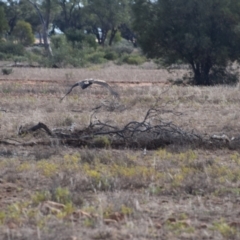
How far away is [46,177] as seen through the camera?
8.57 meters

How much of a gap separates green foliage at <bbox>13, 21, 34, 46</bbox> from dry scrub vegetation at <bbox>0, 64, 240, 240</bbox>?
2150 inches

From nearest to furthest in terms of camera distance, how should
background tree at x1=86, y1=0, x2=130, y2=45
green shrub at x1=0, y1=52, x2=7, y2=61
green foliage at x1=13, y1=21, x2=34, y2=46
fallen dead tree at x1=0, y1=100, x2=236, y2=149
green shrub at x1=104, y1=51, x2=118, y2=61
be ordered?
1. fallen dead tree at x1=0, y1=100, x2=236, y2=149
2. green shrub at x1=0, y1=52, x2=7, y2=61
3. green shrub at x1=104, y1=51, x2=118, y2=61
4. background tree at x1=86, y1=0, x2=130, y2=45
5. green foliage at x1=13, y1=21, x2=34, y2=46

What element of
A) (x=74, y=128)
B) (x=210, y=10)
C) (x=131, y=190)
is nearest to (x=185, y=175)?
(x=131, y=190)

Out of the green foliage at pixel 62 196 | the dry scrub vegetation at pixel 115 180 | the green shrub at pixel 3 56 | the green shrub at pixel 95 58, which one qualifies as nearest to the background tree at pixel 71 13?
the green shrub at pixel 3 56

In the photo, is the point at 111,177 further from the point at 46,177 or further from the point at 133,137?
the point at 133,137

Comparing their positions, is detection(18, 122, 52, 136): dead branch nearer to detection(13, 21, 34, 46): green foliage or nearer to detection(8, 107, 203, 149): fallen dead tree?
detection(8, 107, 203, 149): fallen dead tree

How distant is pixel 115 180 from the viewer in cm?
804

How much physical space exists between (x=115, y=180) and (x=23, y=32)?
62.9 m

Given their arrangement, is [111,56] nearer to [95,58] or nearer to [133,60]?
[133,60]

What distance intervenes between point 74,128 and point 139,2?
15416 mm

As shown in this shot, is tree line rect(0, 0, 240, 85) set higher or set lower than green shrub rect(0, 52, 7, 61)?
higher

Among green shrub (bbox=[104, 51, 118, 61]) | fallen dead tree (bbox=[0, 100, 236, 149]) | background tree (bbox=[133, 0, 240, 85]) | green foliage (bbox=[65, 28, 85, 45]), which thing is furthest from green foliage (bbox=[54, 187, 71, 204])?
green shrub (bbox=[104, 51, 118, 61])

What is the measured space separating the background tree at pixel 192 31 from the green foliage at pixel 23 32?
43.1 metres

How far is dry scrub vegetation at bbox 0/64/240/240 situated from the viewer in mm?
6230
